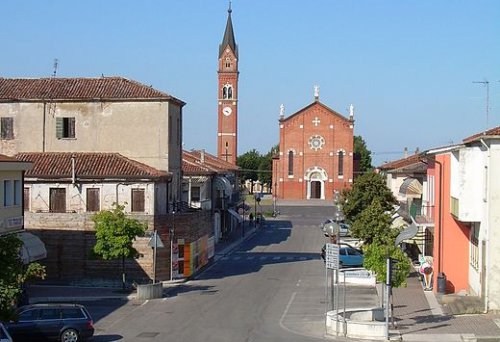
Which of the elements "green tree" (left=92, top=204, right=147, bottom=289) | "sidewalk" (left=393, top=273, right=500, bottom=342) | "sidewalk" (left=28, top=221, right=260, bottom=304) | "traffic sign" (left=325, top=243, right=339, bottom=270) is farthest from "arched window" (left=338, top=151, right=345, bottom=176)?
"traffic sign" (left=325, top=243, right=339, bottom=270)

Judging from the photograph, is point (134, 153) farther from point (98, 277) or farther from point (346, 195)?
point (346, 195)

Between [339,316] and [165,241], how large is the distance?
59.9 ft

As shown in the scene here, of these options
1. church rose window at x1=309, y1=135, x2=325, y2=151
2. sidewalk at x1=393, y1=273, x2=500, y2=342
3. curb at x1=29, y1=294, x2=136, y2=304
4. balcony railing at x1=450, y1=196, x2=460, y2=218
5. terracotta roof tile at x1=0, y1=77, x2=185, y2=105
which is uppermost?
church rose window at x1=309, y1=135, x2=325, y2=151

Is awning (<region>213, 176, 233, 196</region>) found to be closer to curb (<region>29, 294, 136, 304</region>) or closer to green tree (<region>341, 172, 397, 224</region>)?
green tree (<region>341, 172, 397, 224</region>)

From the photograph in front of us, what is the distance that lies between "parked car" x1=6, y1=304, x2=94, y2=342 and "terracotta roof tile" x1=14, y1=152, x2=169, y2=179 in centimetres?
1886

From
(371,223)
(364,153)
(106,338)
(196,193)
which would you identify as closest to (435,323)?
(106,338)

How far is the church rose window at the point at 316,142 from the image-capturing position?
131500 mm

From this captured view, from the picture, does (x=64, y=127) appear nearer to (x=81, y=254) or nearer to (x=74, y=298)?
(x=81, y=254)

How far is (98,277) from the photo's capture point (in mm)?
45156

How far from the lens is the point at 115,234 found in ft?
137

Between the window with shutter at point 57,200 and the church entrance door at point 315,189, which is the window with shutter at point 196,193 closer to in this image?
the window with shutter at point 57,200

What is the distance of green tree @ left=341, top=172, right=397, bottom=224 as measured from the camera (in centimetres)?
5822

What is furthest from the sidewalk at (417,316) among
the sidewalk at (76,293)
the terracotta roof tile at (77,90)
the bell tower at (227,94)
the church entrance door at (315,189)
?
the bell tower at (227,94)

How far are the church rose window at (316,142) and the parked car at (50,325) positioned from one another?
10503 cm
